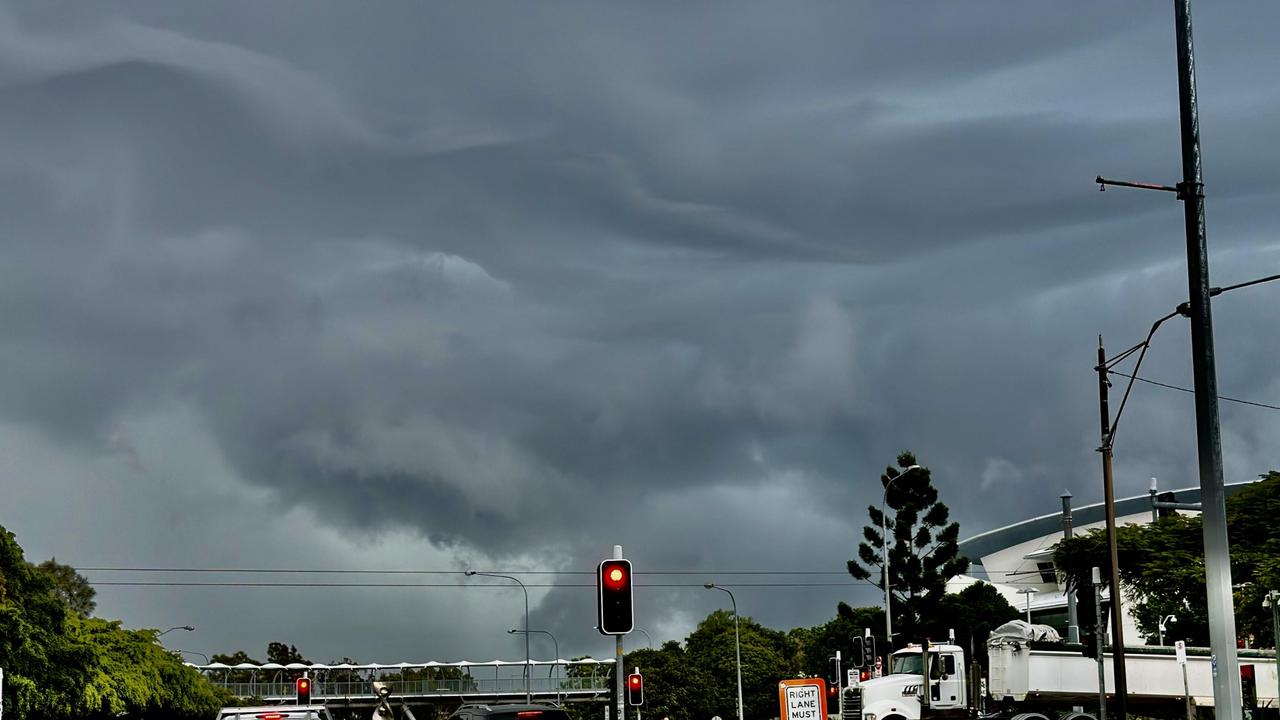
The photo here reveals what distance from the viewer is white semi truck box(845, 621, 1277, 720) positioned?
3950 centimetres

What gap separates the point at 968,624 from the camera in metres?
76.4

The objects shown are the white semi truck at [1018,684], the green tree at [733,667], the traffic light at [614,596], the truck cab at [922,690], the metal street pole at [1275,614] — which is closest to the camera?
the traffic light at [614,596]

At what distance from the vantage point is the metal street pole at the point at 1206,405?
13555mm

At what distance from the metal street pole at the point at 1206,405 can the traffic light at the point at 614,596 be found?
674 cm

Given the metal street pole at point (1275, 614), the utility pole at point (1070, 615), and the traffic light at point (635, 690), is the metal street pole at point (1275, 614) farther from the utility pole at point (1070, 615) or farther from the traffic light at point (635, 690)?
the traffic light at point (635, 690)

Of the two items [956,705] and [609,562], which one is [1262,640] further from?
[609,562]

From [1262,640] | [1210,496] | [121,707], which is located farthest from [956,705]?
[121,707]

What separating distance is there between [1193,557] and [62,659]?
39.3m

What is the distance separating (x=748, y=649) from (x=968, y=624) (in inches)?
1532

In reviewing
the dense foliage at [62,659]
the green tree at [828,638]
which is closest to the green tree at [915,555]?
the green tree at [828,638]

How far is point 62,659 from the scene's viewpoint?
46.8 m

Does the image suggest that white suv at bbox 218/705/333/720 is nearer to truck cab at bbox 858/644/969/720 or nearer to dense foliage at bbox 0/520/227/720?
truck cab at bbox 858/644/969/720

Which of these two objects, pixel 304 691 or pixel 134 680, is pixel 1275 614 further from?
pixel 134 680

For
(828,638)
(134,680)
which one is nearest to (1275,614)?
(134,680)
